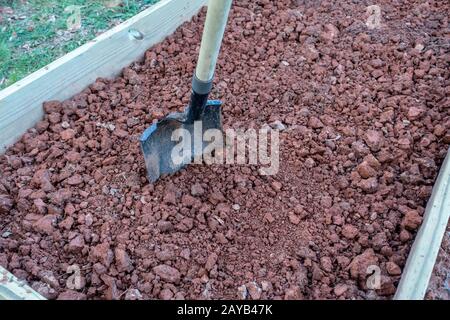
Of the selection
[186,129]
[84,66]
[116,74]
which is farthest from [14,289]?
[116,74]

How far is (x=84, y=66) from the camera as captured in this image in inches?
82.5

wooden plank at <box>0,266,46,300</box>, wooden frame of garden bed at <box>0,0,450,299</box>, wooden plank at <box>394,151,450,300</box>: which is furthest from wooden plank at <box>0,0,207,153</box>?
wooden plank at <box>394,151,450,300</box>

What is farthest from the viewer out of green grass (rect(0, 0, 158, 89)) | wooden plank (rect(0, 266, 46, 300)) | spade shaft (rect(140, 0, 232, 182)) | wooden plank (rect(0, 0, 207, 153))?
green grass (rect(0, 0, 158, 89))

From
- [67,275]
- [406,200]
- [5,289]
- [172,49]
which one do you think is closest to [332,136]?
[406,200]

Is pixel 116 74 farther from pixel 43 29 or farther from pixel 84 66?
pixel 43 29

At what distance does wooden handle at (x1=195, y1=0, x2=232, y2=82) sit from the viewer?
4.75 feet

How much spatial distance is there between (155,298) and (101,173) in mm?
581

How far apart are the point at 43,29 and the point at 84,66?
55cm

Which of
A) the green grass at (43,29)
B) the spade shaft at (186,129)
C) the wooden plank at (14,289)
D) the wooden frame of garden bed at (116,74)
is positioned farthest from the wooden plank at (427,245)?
the green grass at (43,29)

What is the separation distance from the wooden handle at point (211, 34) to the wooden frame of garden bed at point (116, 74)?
71 centimetres

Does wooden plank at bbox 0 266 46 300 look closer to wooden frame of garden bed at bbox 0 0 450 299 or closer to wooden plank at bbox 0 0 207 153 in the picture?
wooden frame of garden bed at bbox 0 0 450 299

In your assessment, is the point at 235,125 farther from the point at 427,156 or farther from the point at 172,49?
the point at 427,156

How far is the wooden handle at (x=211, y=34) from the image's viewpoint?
1447 millimetres

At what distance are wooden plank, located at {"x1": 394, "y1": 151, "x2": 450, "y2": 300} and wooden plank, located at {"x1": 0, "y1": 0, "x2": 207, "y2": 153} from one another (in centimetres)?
155
